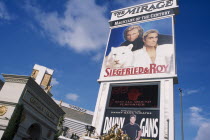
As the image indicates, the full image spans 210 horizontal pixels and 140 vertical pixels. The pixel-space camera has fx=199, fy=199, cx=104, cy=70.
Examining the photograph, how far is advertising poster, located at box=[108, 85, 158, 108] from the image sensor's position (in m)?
22.2

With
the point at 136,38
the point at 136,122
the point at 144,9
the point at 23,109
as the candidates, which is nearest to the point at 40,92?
the point at 23,109

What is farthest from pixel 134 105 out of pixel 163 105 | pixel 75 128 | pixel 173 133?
pixel 75 128

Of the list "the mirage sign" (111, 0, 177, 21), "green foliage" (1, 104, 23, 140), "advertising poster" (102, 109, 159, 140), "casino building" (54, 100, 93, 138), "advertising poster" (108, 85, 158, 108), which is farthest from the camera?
"casino building" (54, 100, 93, 138)

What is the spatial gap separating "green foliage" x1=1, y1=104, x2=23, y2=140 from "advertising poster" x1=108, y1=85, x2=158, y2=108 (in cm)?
1022

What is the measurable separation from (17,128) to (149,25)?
21.7 m

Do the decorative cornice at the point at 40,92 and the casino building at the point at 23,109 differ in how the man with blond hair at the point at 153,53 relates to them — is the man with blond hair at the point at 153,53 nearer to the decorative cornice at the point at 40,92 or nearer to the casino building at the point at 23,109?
the decorative cornice at the point at 40,92

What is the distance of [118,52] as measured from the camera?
28469 mm

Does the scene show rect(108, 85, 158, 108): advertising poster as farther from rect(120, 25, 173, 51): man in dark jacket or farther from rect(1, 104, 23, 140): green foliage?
rect(1, 104, 23, 140): green foliage

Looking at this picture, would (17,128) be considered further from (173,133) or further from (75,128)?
(75,128)

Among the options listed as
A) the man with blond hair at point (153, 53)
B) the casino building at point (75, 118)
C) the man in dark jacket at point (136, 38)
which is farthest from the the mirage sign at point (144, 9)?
the casino building at point (75, 118)

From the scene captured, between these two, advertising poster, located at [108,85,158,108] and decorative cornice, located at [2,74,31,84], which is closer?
advertising poster, located at [108,85,158,108]

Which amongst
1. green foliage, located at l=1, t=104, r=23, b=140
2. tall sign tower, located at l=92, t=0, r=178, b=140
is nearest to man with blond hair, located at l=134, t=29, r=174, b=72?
tall sign tower, located at l=92, t=0, r=178, b=140

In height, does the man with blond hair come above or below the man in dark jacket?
below

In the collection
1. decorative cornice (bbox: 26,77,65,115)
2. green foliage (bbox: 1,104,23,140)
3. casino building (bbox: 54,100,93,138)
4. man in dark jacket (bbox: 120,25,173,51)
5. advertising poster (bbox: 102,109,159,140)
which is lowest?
green foliage (bbox: 1,104,23,140)
